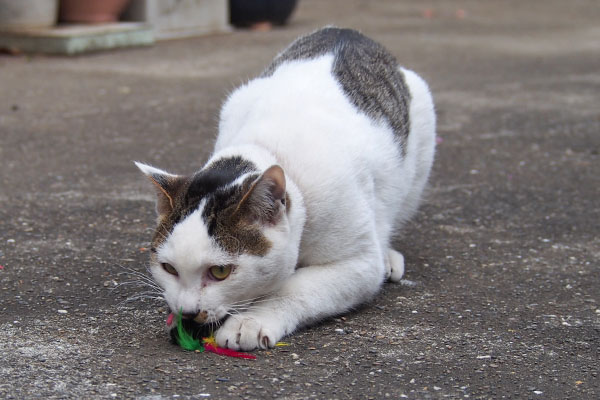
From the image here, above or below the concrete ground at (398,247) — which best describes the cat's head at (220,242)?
above

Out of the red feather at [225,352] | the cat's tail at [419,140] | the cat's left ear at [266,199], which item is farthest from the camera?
the cat's tail at [419,140]

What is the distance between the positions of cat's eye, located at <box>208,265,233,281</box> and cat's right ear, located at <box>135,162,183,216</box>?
28cm

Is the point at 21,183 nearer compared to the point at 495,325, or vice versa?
the point at 495,325

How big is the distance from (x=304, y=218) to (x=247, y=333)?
458 millimetres

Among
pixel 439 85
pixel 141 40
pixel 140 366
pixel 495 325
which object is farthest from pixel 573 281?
pixel 141 40

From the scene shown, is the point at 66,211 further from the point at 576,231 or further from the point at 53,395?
the point at 576,231

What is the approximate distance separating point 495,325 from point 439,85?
203 inches

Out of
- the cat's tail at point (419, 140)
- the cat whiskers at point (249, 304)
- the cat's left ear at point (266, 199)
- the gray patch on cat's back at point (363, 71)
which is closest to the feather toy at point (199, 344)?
the cat whiskers at point (249, 304)

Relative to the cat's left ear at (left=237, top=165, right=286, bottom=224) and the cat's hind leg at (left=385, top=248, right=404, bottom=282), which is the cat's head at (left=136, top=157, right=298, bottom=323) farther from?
the cat's hind leg at (left=385, top=248, right=404, bottom=282)

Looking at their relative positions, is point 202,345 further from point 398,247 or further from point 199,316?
point 398,247

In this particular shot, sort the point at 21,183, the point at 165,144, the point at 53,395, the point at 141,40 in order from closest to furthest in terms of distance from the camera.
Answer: the point at 53,395
the point at 21,183
the point at 165,144
the point at 141,40

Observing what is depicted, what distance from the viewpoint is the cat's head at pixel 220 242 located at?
9.18 ft

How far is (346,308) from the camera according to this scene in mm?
3279

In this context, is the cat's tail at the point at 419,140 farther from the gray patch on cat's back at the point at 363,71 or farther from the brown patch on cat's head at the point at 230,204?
the brown patch on cat's head at the point at 230,204
